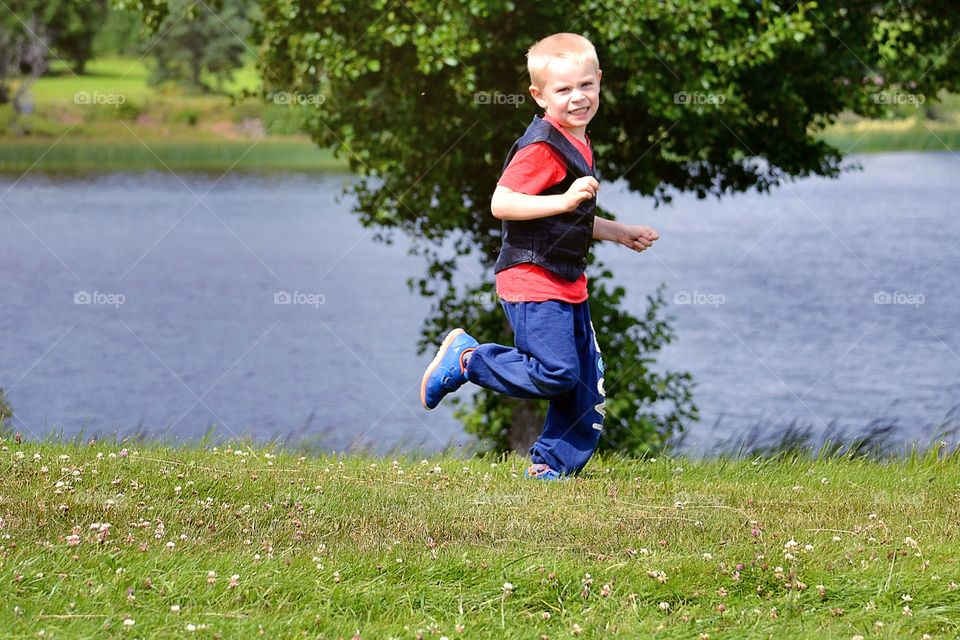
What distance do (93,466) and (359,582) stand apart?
1.80 m

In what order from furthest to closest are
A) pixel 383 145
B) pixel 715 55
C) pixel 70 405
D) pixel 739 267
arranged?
1. pixel 739 267
2. pixel 70 405
3. pixel 383 145
4. pixel 715 55

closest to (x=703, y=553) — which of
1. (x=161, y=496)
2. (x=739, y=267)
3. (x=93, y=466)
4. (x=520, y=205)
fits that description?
(x=520, y=205)

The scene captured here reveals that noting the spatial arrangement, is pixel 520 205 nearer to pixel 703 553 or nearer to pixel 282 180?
pixel 703 553

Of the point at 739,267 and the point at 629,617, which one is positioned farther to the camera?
the point at 739,267

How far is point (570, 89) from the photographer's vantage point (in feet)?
17.5

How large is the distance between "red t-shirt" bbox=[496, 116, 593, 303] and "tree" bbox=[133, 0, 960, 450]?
2585mm

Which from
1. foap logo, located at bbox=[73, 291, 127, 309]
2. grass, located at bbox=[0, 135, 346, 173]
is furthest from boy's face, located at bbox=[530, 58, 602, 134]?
grass, located at bbox=[0, 135, 346, 173]

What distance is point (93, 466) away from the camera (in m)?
5.25

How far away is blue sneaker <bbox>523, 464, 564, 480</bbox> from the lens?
5637 millimetres

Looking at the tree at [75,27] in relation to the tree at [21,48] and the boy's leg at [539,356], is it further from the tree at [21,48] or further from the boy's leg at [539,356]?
the boy's leg at [539,356]
